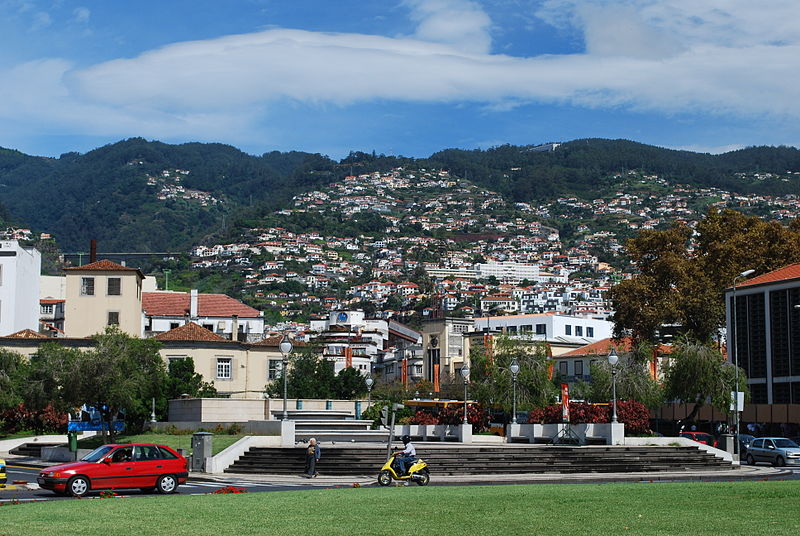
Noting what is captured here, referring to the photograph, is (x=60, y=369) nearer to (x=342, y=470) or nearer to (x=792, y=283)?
(x=342, y=470)

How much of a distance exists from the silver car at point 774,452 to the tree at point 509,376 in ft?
61.9

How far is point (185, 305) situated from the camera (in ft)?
353

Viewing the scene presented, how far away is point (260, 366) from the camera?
2859 inches

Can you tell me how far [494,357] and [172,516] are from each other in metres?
52.6

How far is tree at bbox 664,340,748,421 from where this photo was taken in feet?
203

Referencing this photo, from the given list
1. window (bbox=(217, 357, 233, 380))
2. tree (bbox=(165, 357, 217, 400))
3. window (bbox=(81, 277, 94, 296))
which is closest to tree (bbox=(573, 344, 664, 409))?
window (bbox=(217, 357, 233, 380))

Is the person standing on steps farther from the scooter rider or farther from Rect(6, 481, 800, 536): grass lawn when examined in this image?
Rect(6, 481, 800, 536): grass lawn

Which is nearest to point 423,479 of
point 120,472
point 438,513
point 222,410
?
point 120,472

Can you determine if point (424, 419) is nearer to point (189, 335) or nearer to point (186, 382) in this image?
point (186, 382)

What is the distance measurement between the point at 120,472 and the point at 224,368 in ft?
138

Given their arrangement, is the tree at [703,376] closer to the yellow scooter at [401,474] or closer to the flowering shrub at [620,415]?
the flowering shrub at [620,415]

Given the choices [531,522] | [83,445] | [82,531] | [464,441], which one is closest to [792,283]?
[464,441]

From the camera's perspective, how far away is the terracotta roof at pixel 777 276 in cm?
6506

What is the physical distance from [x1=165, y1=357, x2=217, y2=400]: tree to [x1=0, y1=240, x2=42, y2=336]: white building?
21065mm
